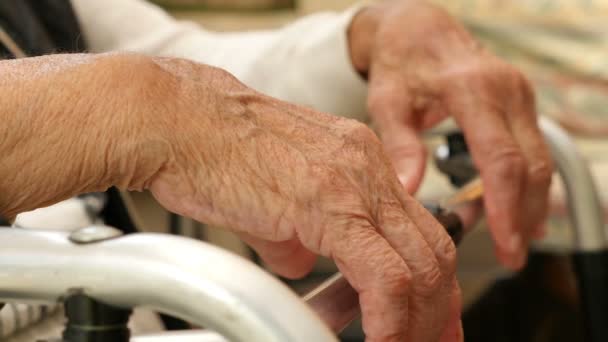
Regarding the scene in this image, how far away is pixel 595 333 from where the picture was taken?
0.95 metres

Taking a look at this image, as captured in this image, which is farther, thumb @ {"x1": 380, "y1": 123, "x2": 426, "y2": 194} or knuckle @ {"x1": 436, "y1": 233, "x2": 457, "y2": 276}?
thumb @ {"x1": 380, "y1": 123, "x2": 426, "y2": 194}

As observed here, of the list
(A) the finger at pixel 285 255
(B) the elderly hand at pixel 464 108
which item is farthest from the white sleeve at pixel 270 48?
(A) the finger at pixel 285 255

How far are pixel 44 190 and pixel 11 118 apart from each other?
0.14 feet

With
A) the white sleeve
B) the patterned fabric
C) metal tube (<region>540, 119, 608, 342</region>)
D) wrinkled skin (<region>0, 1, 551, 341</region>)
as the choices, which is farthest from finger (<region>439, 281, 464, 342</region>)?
the patterned fabric

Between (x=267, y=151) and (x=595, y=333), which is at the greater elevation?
(x=267, y=151)

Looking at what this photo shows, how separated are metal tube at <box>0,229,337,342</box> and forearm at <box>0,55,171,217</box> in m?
0.05

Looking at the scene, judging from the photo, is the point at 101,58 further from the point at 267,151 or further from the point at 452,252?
the point at 452,252

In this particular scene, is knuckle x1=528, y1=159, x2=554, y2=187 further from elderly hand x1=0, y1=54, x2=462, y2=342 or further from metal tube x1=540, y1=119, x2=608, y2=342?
elderly hand x1=0, y1=54, x2=462, y2=342

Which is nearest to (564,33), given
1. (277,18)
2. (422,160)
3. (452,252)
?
(277,18)

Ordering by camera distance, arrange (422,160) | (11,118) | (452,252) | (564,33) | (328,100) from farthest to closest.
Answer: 1. (564,33)
2. (328,100)
3. (422,160)
4. (452,252)
5. (11,118)

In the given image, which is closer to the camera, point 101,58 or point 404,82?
point 101,58

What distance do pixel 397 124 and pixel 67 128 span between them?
1.61ft

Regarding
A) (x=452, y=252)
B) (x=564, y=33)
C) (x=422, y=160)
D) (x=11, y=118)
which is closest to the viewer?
(x=11, y=118)

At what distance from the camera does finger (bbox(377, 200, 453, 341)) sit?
531mm
